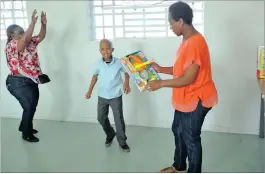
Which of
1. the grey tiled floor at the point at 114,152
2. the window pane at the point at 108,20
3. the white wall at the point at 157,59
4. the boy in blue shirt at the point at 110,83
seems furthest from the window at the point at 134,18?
the grey tiled floor at the point at 114,152

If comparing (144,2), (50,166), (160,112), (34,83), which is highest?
(144,2)

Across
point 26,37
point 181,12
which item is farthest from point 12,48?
point 181,12

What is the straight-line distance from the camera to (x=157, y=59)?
350 cm

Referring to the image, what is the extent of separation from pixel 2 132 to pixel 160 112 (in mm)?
1922

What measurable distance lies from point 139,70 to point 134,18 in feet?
4.87

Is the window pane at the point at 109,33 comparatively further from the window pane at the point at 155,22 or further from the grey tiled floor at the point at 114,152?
the grey tiled floor at the point at 114,152

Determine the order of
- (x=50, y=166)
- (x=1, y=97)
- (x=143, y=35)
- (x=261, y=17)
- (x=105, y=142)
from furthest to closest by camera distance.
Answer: (x=1, y=97)
(x=143, y=35)
(x=105, y=142)
(x=261, y=17)
(x=50, y=166)

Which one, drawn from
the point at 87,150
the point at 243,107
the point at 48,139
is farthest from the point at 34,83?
the point at 243,107

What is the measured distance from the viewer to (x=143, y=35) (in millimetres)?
3598

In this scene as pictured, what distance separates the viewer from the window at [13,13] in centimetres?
403

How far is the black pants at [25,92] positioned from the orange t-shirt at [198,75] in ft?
5.74

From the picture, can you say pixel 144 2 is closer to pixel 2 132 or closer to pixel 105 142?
pixel 105 142

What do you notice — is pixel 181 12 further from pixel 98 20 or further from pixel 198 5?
pixel 98 20

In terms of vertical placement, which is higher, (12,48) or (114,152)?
(12,48)
